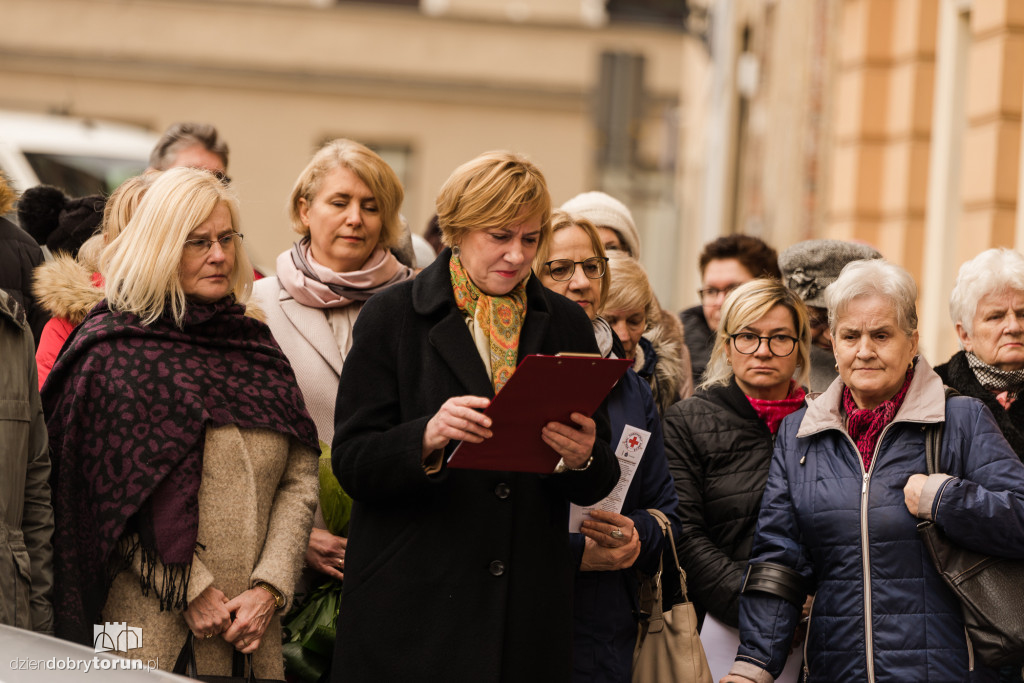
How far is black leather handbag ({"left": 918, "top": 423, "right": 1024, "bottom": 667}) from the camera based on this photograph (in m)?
3.78

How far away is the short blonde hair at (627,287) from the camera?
491 centimetres

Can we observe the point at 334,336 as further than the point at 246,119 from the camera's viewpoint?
No

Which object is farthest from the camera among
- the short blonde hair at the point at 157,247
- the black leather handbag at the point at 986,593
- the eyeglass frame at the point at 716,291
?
the eyeglass frame at the point at 716,291

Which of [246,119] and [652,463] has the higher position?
[246,119]

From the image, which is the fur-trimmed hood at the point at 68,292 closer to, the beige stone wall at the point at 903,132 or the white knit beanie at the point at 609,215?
the white knit beanie at the point at 609,215

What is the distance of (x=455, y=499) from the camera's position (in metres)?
3.62

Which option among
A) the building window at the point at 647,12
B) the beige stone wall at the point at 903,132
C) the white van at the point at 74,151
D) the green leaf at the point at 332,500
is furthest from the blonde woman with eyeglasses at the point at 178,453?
the building window at the point at 647,12

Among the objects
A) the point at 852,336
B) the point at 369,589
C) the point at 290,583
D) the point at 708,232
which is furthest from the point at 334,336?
the point at 708,232

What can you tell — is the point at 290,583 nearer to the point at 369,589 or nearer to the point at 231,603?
the point at 231,603

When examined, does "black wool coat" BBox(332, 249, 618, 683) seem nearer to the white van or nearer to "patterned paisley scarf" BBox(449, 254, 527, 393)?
"patterned paisley scarf" BBox(449, 254, 527, 393)

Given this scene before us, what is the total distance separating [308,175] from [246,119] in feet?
61.9

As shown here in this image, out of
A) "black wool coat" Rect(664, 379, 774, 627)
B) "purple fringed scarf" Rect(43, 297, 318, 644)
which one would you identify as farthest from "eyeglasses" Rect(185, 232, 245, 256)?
"black wool coat" Rect(664, 379, 774, 627)

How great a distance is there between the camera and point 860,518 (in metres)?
3.99

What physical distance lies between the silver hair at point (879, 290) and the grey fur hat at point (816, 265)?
3.76 feet
